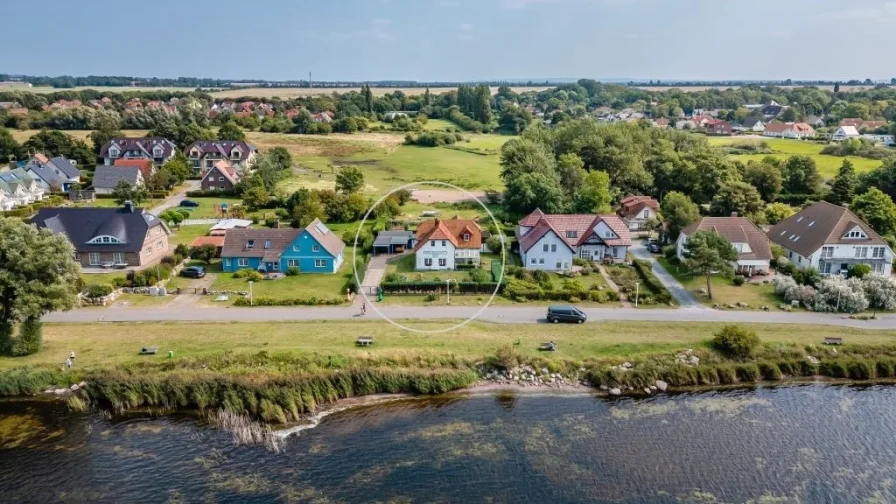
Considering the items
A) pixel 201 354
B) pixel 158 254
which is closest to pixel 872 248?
pixel 201 354

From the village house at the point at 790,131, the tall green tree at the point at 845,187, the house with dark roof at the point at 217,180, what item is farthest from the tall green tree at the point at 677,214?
the village house at the point at 790,131

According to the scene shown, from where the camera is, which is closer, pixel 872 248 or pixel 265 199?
pixel 872 248

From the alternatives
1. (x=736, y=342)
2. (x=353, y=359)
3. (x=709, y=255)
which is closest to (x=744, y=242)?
(x=709, y=255)

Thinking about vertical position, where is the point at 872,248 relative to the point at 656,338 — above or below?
above

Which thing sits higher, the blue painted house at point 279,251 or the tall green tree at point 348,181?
the tall green tree at point 348,181

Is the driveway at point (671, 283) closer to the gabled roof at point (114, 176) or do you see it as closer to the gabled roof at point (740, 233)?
the gabled roof at point (740, 233)

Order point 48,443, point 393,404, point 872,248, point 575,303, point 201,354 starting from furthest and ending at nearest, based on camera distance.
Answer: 1. point 872,248
2. point 575,303
3. point 201,354
4. point 393,404
5. point 48,443

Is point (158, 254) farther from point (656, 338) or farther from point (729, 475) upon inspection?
point (729, 475)

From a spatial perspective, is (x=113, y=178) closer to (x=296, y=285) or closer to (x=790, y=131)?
(x=296, y=285)
